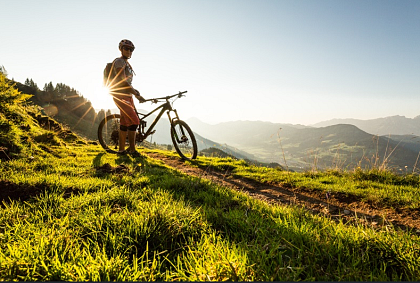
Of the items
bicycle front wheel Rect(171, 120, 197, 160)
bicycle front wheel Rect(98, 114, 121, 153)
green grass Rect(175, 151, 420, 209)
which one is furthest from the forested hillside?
green grass Rect(175, 151, 420, 209)

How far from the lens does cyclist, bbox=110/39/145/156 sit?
7.74 m

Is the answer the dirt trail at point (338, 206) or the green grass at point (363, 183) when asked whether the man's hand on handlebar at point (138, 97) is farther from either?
the dirt trail at point (338, 206)

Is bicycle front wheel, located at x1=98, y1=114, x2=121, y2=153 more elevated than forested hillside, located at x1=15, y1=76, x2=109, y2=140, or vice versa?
forested hillside, located at x1=15, y1=76, x2=109, y2=140

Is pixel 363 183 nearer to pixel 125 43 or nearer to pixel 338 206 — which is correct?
pixel 338 206

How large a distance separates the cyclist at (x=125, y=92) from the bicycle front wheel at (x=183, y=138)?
186 centimetres

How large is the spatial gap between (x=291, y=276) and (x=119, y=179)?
3882 mm

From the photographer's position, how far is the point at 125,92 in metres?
8.14

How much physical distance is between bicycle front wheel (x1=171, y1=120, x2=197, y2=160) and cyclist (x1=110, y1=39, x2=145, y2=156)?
73.3 inches

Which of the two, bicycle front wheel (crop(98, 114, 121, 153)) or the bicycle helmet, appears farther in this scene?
bicycle front wheel (crop(98, 114, 121, 153))

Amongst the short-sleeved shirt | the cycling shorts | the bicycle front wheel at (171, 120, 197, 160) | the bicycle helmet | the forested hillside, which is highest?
the forested hillside

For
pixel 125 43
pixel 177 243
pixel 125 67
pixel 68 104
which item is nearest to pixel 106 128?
pixel 125 67

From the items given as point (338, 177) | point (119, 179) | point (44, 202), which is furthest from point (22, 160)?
point (338, 177)

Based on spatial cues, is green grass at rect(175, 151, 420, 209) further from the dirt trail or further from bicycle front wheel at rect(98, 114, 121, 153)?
bicycle front wheel at rect(98, 114, 121, 153)

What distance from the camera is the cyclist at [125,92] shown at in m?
7.74
